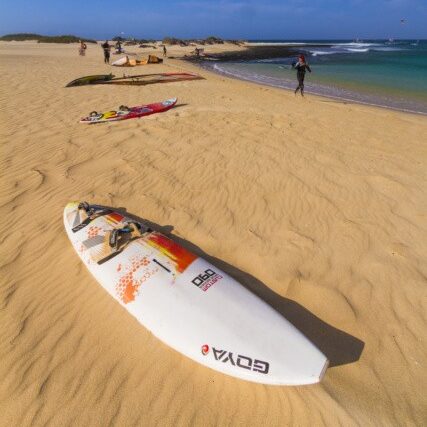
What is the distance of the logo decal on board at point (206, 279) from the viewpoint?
3303mm

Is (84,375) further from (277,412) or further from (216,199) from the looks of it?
(216,199)

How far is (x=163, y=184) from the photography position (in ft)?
19.2

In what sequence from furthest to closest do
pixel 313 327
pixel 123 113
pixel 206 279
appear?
pixel 123 113 < pixel 206 279 < pixel 313 327

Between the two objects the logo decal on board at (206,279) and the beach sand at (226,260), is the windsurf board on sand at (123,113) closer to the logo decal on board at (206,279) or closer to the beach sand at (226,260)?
the beach sand at (226,260)

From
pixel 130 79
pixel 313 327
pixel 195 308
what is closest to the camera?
pixel 195 308

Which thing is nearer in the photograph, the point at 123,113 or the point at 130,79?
the point at 123,113

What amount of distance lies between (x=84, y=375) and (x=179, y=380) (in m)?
0.87

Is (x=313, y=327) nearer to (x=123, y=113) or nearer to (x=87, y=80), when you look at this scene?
(x=123, y=113)

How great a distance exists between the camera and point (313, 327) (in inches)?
128

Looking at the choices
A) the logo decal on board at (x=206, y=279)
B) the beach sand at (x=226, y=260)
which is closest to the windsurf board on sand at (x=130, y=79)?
the beach sand at (x=226, y=260)

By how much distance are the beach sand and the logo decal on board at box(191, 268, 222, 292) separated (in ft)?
1.85

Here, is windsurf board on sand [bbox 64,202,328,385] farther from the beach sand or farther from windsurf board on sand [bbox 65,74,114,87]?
windsurf board on sand [bbox 65,74,114,87]

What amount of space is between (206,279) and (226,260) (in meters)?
0.81

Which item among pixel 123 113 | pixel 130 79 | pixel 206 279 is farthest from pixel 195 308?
pixel 130 79
